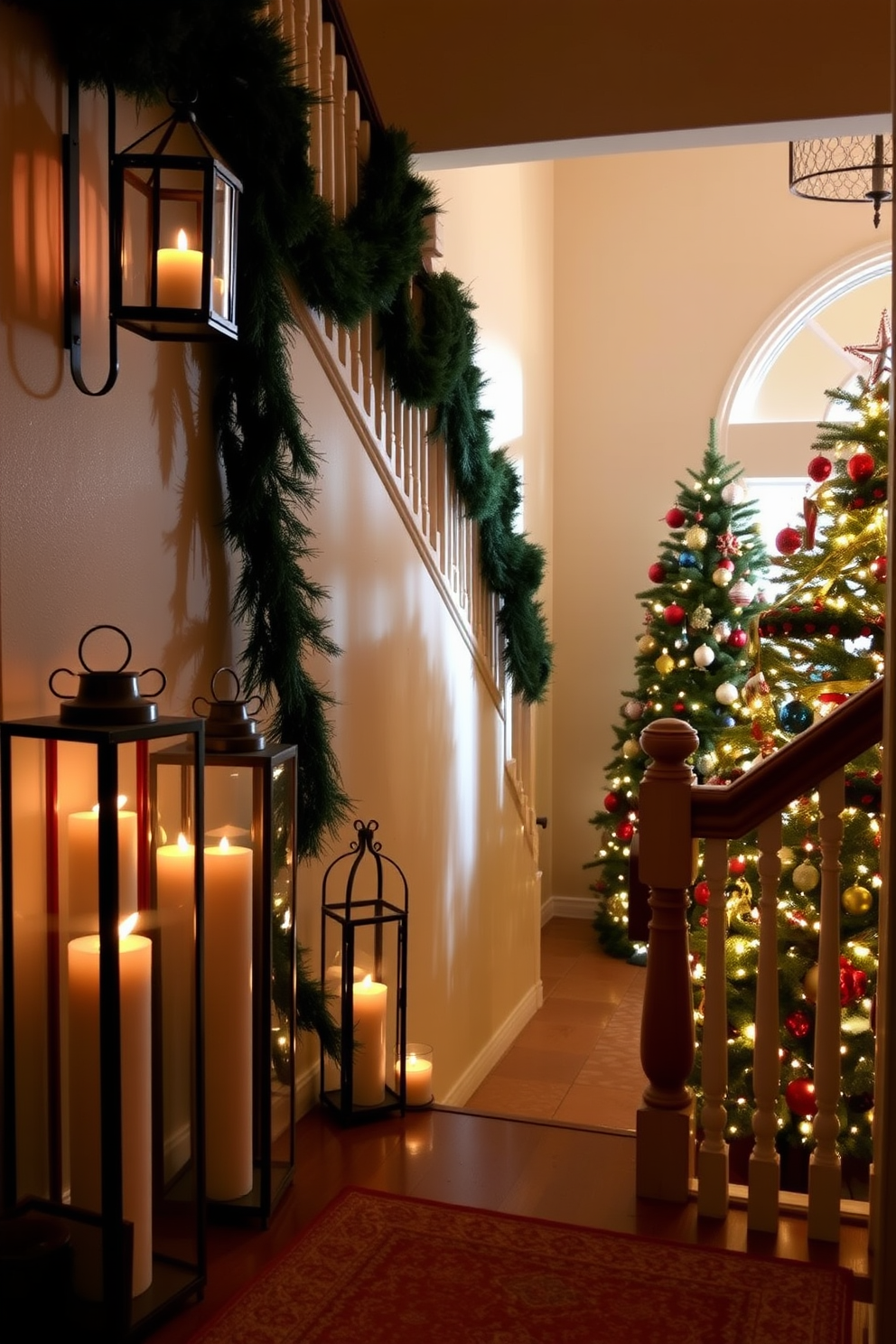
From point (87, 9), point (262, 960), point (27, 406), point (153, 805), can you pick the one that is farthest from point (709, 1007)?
point (87, 9)

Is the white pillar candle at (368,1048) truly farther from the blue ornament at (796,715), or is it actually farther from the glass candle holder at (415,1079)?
the blue ornament at (796,715)

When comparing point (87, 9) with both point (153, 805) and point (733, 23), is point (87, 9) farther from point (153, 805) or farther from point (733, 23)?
point (733, 23)

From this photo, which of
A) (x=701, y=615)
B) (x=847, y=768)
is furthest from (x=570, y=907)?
(x=847, y=768)

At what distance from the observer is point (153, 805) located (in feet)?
6.20

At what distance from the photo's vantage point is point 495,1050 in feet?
15.0

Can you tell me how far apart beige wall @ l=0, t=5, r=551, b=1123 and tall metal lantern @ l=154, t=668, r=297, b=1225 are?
0.29 meters

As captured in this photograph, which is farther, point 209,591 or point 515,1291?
point 209,591

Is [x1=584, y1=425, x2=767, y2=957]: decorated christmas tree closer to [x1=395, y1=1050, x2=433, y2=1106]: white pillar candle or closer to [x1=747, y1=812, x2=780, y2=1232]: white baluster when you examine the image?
[x1=395, y1=1050, x2=433, y2=1106]: white pillar candle

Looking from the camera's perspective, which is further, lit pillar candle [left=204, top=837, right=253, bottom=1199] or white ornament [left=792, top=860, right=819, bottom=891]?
white ornament [left=792, top=860, right=819, bottom=891]

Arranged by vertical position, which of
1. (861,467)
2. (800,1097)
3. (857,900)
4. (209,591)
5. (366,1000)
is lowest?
(800,1097)

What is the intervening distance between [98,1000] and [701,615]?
170 inches

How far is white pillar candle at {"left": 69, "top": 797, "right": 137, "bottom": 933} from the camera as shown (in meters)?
1.79

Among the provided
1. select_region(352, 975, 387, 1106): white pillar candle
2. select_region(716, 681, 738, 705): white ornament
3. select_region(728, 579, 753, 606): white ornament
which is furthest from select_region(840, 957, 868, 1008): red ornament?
select_region(728, 579, 753, 606): white ornament

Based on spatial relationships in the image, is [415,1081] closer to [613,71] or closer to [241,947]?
[241,947]
